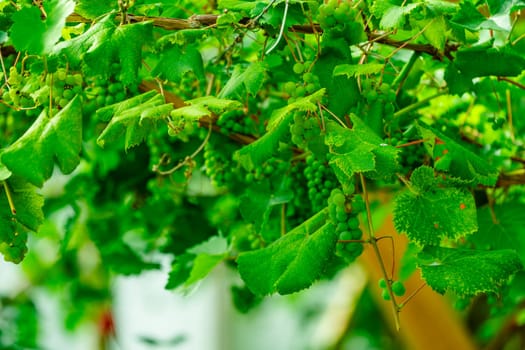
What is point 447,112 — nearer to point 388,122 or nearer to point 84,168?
point 388,122

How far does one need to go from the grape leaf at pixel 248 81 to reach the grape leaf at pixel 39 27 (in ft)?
0.45

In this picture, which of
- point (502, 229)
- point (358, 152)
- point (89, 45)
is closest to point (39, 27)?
point (89, 45)

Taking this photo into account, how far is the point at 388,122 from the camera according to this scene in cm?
65

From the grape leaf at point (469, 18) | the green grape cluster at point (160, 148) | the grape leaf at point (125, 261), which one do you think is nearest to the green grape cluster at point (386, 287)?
the grape leaf at point (469, 18)

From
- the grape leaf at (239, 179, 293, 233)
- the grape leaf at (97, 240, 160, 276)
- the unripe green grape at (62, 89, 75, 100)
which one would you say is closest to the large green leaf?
the unripe green grape at (62, 89, 75, 100)

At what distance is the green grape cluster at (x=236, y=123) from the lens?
2.51 ft

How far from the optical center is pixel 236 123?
0.78 m

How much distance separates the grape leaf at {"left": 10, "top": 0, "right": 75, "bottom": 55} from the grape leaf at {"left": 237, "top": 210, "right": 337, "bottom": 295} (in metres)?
0.22

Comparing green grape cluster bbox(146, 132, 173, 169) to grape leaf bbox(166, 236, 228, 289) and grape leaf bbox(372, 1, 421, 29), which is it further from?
grape leaf bbox(372, 1, 421, 29)

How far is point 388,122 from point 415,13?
0.11 meters

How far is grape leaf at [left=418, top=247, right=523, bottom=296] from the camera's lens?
0.55 meters

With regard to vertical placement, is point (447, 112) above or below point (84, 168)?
above

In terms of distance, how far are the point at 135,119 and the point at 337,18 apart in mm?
176

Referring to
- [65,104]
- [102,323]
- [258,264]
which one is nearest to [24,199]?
[65,104]
